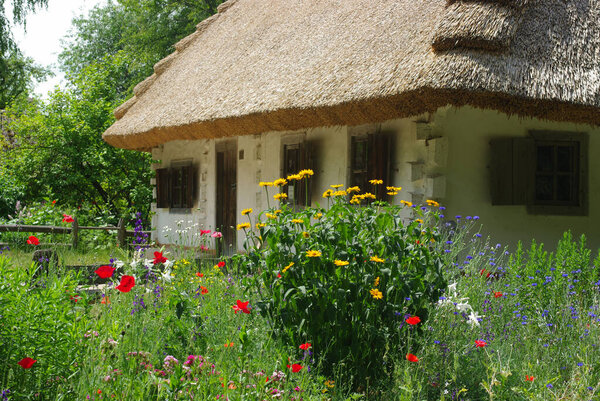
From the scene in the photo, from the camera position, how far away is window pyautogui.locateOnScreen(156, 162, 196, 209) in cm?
1110

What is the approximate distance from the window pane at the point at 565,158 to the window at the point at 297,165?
Answer: 3.00m

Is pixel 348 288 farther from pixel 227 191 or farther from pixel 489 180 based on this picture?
pixel 227 191

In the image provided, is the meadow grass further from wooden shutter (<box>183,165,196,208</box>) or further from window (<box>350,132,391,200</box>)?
wooden shutter (<box>183,165,196,208</box>)

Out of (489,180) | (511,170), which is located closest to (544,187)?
(511,170)

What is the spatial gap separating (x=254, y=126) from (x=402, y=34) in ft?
7.76

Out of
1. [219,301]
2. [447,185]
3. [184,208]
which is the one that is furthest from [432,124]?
[184,208]

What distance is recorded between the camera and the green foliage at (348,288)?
129 inches

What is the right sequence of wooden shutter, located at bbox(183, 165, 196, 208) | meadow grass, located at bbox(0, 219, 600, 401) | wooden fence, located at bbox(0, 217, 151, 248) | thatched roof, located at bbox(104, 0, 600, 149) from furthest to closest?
wooden shutter, located at bbox(183, 165, 196, 208), wooden fence, located at bbox(0, 217, 151, 248), thatched roof, located at bbox(104, 0, 600, 149), meadow grass, located at bbox(0, 219, 600, 401)

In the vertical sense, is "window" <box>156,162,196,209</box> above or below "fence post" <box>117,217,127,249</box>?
above

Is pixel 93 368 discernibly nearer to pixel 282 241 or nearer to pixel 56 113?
pixel 282 241

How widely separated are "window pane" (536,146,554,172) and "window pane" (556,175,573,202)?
17 centimetres

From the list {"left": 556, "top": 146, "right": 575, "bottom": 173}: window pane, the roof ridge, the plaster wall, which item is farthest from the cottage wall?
the roof ridge

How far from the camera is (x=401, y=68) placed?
627cm

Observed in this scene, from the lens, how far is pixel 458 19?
6.11 metres
